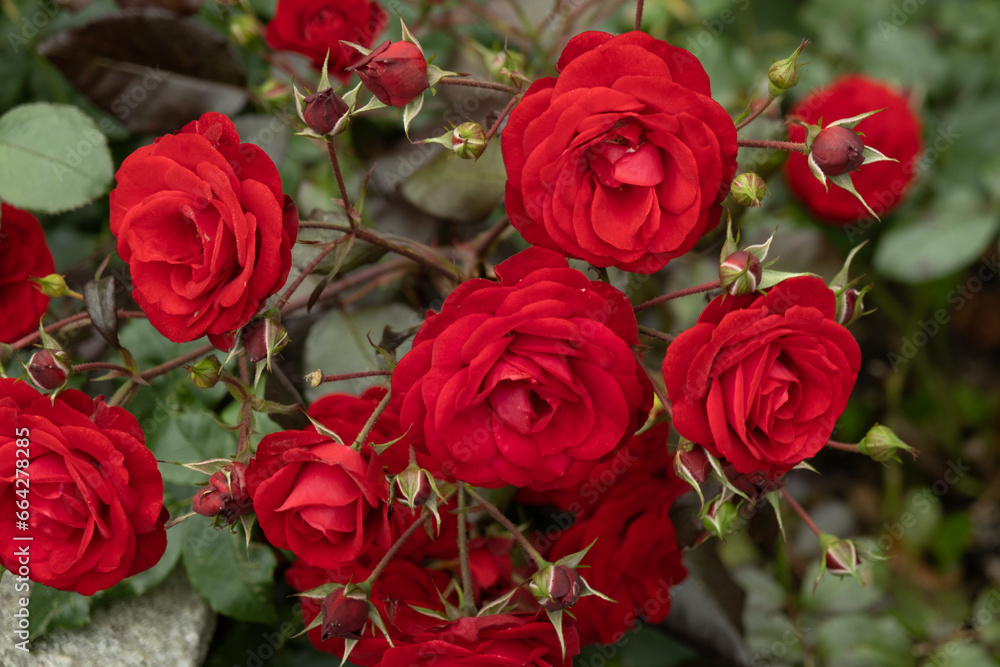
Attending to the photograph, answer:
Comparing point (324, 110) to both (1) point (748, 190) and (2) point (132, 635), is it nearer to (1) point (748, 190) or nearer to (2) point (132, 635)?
(1) point (748, 190)

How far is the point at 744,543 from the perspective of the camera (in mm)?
1588

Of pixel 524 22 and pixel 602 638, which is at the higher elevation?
pixel 524 22

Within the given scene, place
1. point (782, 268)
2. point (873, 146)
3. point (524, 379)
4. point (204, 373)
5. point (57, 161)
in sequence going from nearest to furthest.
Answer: point (524, 379), point (204, 373), point (57, 161), point (782, 268), point (873, 146)

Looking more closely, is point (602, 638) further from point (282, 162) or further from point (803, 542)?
point (803, 542)

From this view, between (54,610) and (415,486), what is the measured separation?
1.75 feet

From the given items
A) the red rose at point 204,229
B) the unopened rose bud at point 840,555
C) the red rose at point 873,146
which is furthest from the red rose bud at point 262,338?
the red rose at point 873,146

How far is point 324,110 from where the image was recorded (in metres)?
0.64

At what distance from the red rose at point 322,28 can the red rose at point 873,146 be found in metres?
0.81

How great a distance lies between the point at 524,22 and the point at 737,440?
79 cm

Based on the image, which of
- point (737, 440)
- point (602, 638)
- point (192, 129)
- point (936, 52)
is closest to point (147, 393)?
point (192, 129)

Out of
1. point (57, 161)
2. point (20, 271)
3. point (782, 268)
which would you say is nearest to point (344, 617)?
point (20, 271)

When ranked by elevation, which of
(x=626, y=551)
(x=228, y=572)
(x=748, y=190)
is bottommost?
(x=228, y=572)

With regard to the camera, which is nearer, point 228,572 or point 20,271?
point 20,271

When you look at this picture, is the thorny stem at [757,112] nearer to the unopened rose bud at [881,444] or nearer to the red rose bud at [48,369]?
the unopened rose bud at [881,444]
